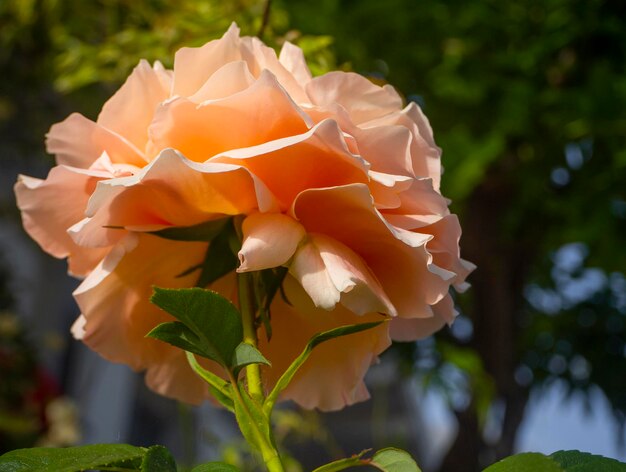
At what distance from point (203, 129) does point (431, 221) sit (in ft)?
0.28

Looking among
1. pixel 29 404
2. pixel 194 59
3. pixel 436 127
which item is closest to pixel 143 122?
pixel 194 59

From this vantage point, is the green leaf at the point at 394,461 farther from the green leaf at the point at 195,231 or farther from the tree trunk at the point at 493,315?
the tree trunk at the point at 493,315

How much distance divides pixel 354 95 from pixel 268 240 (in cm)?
7

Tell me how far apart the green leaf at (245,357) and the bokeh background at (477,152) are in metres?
0.32

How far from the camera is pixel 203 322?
0.73 feet

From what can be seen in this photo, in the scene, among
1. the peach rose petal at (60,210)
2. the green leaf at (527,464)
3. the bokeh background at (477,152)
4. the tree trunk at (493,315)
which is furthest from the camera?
the tree trunk at (493,315)

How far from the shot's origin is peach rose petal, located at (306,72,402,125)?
278mm

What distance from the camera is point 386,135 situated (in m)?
0.28

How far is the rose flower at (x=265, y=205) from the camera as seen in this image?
0.26 meters

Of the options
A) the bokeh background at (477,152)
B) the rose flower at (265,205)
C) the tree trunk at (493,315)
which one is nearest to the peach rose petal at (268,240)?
the rose flower at (265,205)

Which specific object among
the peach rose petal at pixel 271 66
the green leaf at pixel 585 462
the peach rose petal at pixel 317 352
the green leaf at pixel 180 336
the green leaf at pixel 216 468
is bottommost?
the peach rose petal at pixel 317 352

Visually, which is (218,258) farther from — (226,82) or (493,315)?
(493,315)

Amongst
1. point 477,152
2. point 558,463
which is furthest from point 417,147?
point 477,152

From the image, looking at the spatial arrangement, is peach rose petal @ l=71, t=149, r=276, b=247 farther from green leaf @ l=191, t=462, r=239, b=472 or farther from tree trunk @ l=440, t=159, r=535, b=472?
tree trunk @ l=440, t=159, r=535, b=472
